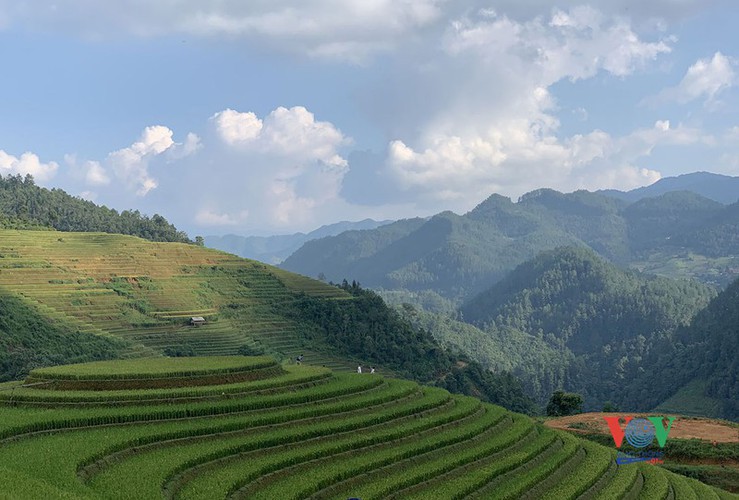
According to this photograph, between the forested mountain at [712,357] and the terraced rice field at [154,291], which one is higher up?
the terraced rice field at [154,291]

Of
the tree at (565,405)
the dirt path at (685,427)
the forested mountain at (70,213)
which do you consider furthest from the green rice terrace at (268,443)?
the forested mountain at (70,213)

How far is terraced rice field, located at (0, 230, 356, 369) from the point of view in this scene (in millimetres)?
78250

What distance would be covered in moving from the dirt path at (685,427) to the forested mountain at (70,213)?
11671 cm

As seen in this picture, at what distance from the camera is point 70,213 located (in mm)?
150250

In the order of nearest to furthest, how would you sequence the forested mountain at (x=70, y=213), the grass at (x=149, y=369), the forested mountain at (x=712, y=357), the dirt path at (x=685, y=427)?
the grass at (x=149, y=369)
the dirt path at (x=685, y=427)
the forested mountain at (x=712, y=357)
the forested mountain at (x=70, y=213)

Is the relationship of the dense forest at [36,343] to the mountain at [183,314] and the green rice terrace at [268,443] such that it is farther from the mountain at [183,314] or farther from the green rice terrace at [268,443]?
the green rice terrace at [268,443]

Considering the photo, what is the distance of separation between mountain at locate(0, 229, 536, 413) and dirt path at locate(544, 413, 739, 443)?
33.7 m

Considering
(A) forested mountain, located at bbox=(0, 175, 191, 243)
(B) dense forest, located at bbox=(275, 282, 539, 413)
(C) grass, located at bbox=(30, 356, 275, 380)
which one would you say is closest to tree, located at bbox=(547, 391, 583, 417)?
(B) dense forest, located at bbox=(275, 282, 539, 413)

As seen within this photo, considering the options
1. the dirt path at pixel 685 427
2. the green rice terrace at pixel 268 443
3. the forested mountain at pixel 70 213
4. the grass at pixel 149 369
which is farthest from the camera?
the forested mountain at pixel 70 213

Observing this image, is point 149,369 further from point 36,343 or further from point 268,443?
point 36,343

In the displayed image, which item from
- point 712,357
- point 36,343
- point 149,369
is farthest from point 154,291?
point 712,357

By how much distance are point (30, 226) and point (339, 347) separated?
62.2 meters

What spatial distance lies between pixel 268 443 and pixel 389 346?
69.3 meters

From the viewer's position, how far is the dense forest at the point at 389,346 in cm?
9256
